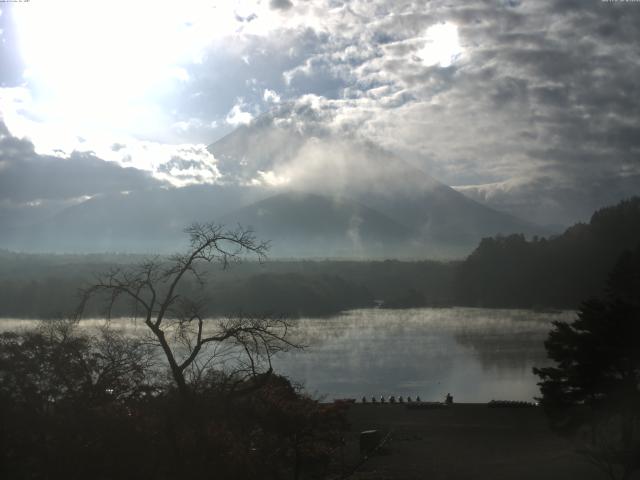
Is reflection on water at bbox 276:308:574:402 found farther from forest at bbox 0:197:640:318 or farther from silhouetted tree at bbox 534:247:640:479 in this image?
silhouetted tree at bbox 534:247:640:479

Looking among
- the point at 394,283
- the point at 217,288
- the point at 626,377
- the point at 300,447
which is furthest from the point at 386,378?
the point at 394,283

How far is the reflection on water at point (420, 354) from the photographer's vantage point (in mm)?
32406

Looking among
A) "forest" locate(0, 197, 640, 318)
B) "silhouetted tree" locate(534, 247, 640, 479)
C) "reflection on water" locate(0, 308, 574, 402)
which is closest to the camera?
"silhouetted tree" locate(534, 247, 640, 479)

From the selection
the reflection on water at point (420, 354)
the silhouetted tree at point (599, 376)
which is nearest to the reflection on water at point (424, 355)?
the reflection on water at point (420, 354)

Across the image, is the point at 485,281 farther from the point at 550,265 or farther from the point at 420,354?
the point at 420,354

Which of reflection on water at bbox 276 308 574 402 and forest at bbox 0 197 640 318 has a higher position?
forest at bbox 0 197 640 318

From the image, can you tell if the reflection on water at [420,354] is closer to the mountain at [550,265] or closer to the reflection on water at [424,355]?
the reflection on water at [424,355]

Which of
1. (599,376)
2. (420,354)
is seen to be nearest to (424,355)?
(420,354)

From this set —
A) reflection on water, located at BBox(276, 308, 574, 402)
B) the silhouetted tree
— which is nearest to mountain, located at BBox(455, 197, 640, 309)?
reflection on water, located at BBox(276, 308, 574, 402)

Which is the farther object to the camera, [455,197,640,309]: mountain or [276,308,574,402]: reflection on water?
[455,197,640,309]: mountain

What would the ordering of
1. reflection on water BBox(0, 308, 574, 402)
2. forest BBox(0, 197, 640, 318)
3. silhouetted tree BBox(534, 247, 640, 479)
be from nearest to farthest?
1. silhouetted tree BBox(534, 247, 640, 479)
2. reflection on water BBox(0, 308, 574, 402)
3. forest BBox(0, 197, 640, 318)

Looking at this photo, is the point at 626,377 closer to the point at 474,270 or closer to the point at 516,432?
the point at 516,432

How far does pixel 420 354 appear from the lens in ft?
148

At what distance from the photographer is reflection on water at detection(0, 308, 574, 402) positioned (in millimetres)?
32406
